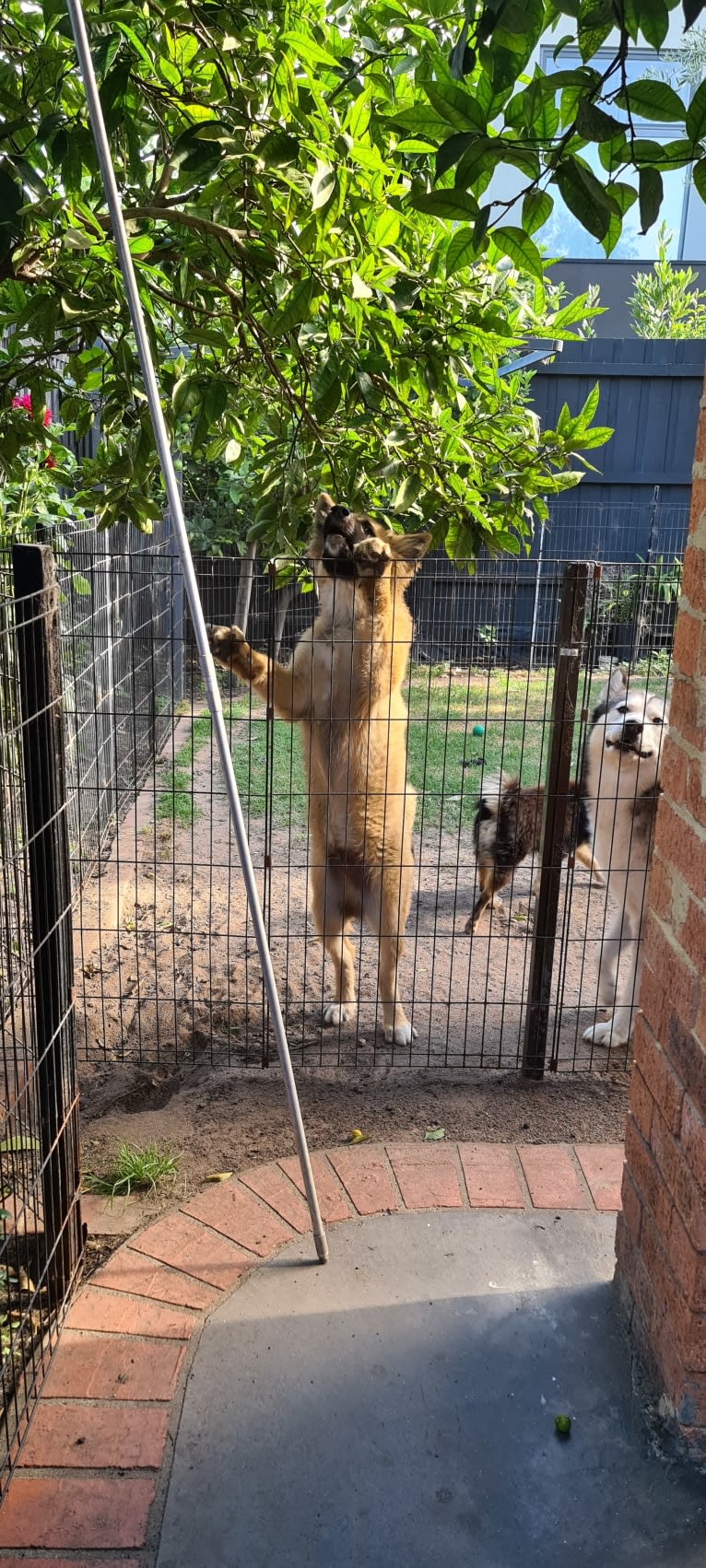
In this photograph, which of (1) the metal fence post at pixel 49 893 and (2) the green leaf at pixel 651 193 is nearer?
(2) the green leaf at pixel 651 193

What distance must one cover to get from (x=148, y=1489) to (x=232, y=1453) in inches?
7.7

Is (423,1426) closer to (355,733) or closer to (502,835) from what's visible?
(355,733)

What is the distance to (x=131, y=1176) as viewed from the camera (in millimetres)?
3514

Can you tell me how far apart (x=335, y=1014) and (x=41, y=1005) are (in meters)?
2.29

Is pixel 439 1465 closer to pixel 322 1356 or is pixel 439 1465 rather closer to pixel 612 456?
pixel 322 1356

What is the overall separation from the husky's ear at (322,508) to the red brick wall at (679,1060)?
2.42 metres

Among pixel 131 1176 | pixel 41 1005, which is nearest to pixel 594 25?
pixel 41 1005

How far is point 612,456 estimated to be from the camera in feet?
45.8

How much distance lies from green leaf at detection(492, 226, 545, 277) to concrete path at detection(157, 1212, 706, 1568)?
95.7 inches

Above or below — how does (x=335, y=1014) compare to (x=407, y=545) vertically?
below

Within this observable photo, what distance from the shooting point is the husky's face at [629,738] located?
4723 mm

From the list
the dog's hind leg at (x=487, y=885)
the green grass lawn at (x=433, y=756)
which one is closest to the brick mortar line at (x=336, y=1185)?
the dog's hind leg at (x=487, y=885)

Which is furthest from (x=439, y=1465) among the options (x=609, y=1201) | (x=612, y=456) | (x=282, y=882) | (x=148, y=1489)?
(x=612, y=456)

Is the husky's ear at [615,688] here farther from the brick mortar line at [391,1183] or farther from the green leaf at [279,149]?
the green leaf at [279,149]
